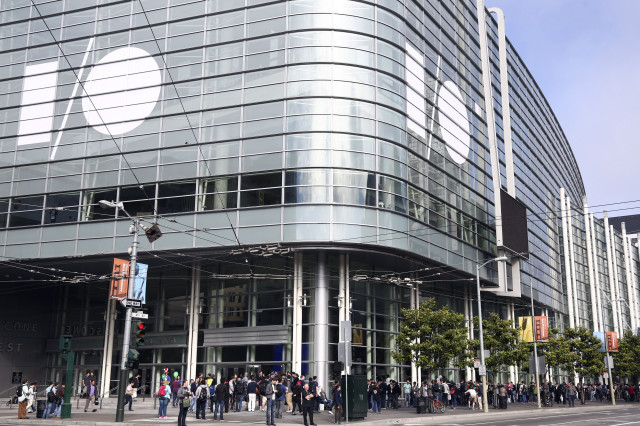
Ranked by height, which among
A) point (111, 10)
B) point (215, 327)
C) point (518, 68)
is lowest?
point (215, 327)

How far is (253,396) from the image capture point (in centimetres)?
3119

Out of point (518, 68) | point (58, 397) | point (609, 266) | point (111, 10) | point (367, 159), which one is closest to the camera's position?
point (58, 397)

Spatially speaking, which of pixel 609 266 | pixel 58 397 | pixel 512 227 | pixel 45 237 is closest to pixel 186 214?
pixel 45 237

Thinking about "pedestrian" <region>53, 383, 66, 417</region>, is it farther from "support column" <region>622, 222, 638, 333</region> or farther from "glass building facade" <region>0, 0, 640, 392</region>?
"support column" <region>622, 222, 638, 333</region>

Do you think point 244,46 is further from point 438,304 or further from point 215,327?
point 438,304

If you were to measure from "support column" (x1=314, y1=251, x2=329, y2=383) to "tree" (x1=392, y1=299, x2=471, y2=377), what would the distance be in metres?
3.97

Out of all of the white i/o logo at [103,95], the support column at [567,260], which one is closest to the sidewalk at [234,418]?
the white i/o logo at [103,95]

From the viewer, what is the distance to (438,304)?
48031mm

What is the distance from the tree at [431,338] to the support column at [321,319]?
397cm

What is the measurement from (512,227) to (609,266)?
57.2m

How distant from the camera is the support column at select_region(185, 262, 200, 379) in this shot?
39719 millimetres

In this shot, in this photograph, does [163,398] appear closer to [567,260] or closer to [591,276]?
[567,260]

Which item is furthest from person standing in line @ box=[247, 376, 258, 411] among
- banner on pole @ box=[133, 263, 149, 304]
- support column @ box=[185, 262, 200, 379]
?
support column @ box=[185, 262, 200, 379]

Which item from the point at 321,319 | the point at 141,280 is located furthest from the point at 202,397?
the point at 321,319
